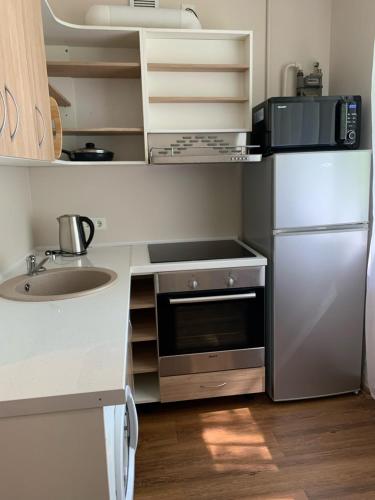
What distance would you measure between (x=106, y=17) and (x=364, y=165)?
1654 mm

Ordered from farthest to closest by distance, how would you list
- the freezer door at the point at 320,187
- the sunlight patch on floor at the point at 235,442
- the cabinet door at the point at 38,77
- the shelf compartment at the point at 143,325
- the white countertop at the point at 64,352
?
the shelf compartment at the point at 143,325 < the freezer door at the point at 320,187 < the sunlight patch on floor at the point at 235,442 < the cabinet door at the point at 38,77 < the white countertop at the point at 64,352

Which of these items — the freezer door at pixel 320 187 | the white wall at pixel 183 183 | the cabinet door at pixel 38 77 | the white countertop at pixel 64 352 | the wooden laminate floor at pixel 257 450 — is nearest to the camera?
the white countertop at pixel 64 352

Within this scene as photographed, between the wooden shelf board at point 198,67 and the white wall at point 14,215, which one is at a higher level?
the wooden shelf board at point 198,67

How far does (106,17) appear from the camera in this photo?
209cm

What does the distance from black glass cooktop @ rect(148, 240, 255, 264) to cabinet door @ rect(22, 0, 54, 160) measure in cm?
85

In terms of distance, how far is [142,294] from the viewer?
2225 mm

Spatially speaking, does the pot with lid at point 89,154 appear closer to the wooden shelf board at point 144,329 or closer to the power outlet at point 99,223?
the power outlet at point 99,223

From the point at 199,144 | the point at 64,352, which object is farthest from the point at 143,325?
the point at 64,352

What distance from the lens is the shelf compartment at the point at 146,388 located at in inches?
86.0

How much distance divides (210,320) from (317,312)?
2.05ft

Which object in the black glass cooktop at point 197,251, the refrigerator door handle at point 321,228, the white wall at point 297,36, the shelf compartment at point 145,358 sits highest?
the white wall at point 297,36

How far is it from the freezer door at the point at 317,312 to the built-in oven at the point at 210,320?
4.7 inches

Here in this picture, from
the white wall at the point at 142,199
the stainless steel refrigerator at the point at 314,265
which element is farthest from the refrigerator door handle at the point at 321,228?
the white wall at the point at 142,199

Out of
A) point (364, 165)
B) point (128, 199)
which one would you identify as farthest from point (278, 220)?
point (128, 199)
